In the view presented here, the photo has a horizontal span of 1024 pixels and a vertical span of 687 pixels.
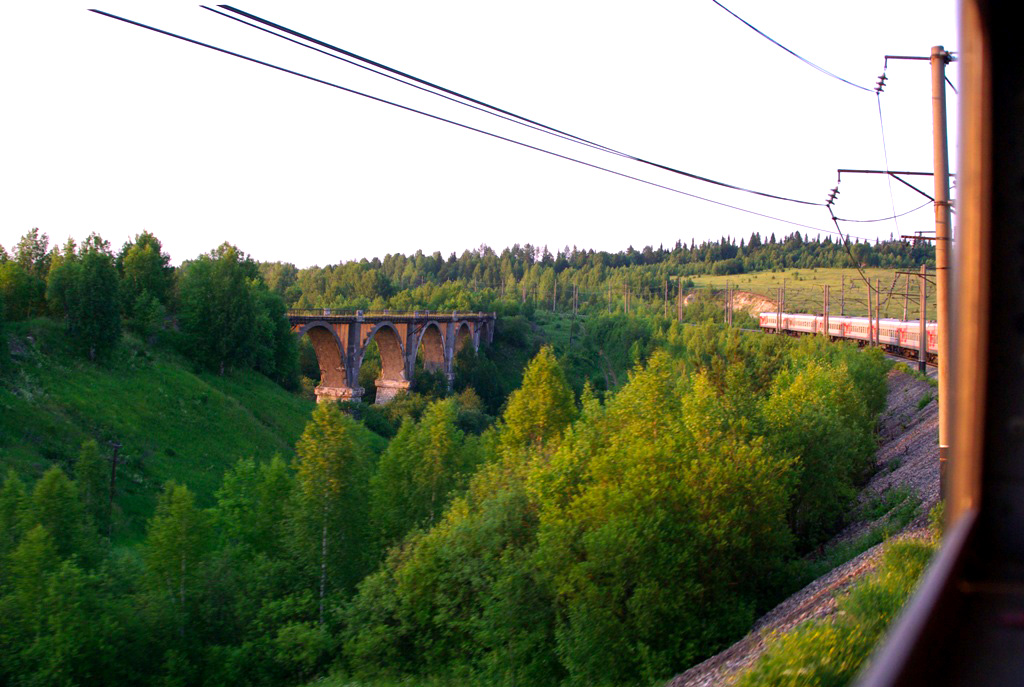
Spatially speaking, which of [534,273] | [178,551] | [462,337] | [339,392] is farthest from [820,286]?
Result: [178,551]

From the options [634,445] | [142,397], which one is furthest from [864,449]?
[142,397]

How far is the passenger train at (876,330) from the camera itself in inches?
1607

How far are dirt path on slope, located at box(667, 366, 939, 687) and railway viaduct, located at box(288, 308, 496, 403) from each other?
2690cm

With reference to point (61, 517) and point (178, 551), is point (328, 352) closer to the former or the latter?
point (61, 517)

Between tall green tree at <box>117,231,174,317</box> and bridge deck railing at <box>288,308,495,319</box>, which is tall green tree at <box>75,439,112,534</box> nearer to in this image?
tall green tree at <box>117,231,174,317</box>

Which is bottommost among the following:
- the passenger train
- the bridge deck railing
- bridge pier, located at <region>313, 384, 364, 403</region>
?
bridge pier, located at <region>313, 384, 364, 403</region>

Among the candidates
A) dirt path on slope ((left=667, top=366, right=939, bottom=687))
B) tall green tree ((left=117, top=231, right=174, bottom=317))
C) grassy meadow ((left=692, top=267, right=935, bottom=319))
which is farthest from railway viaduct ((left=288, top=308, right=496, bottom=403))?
Answer: grassy meadow ((left=692, top=267, right=935, bottom=319))

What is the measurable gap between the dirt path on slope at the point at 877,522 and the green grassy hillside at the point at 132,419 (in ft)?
58.5

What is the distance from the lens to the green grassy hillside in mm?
26516

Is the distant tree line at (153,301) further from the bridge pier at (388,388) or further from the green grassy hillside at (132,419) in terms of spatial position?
the bridge pier at (388,388)

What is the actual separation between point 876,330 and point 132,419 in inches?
1480

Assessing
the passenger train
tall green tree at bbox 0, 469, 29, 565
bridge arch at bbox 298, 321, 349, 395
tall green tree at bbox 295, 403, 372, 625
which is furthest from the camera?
bridge arch at bbox 298, 321, 349, 395

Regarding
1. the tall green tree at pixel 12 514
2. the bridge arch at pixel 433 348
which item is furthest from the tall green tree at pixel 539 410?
the bridge arch at pixel 433 348

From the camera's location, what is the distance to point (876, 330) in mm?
47062
